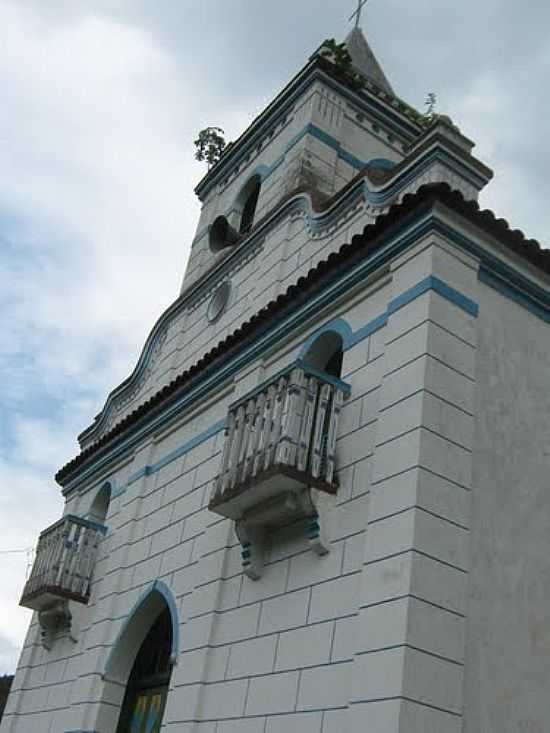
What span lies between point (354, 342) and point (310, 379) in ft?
2.23

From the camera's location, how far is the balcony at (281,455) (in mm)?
7566

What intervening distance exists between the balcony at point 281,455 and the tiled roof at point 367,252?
1343 mm

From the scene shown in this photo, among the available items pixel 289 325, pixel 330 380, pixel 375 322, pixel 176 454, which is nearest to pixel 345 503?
pixel 330 380

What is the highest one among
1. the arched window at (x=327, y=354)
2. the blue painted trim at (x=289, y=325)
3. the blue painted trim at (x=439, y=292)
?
the blue painted trim at (x=289, y=325)

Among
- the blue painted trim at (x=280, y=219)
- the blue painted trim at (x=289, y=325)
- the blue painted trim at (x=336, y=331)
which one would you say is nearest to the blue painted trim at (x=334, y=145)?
the blue painted trim at (x=280, y=219)

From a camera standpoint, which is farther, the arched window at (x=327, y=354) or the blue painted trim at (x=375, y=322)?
the arched window at (x=327, y=354)

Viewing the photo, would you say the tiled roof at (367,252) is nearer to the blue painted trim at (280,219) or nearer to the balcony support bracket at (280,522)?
the blue painted trim at (280,219)

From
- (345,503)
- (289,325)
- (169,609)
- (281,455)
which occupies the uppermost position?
(289,325)

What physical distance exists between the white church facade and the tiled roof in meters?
0.03

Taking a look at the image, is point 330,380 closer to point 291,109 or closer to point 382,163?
point 382,163

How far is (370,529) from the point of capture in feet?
22.4

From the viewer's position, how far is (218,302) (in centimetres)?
1295

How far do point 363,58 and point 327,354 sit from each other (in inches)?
363

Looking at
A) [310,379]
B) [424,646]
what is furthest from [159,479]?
[424,646]
